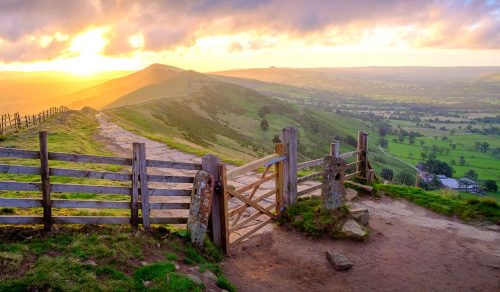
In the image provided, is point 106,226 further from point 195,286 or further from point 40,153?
point 195,286

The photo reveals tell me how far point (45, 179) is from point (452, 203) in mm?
13436

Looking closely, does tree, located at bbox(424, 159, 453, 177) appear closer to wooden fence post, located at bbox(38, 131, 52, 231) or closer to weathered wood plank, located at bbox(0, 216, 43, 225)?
wooden fence post, located at bbox(38, 131, 52, 231)

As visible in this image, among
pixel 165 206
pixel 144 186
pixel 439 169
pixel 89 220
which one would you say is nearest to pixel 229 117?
pixel 439 169

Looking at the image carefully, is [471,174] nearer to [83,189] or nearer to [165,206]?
[165,206]

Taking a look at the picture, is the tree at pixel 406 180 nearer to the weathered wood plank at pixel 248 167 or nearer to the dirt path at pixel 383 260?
the dirt path at pixel 383 260

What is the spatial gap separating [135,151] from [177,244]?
2.28 m

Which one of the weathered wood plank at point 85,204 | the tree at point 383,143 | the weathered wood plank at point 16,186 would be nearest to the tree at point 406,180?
the weathered wood plank at point 85,204

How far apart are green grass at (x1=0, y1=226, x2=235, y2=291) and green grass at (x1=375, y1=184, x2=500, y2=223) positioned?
9.24 metres

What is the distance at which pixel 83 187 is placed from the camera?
8.10 metres

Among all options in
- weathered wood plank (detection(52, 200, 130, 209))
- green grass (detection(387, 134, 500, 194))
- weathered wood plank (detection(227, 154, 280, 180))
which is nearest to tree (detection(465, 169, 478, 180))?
green grass (detection(387, 134, 500, 194))

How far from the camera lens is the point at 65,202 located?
8.05 meters

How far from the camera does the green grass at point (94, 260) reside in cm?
600

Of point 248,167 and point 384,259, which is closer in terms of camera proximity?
point 384,259

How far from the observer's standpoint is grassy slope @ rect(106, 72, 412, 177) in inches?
1937
